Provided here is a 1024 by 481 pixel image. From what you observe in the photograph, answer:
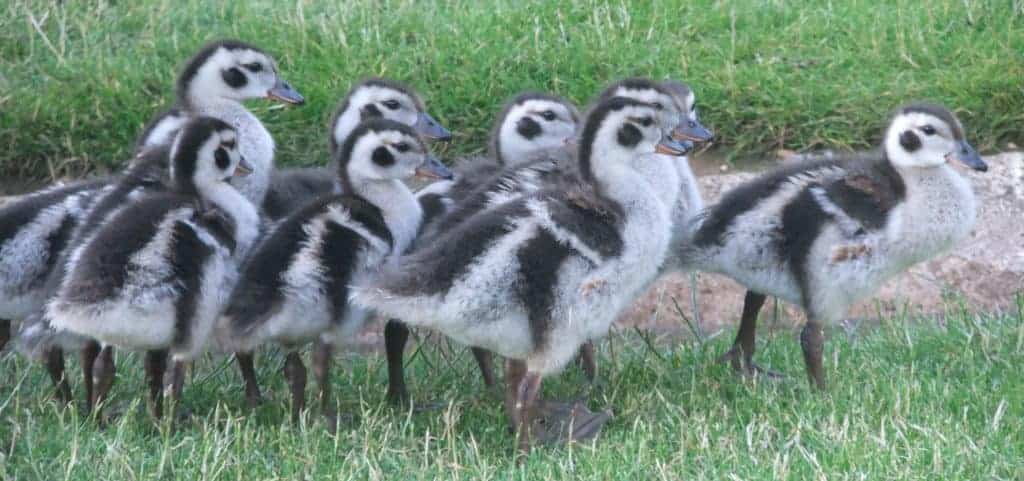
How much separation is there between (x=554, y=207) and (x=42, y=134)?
394cm

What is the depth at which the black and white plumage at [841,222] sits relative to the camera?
700 cm

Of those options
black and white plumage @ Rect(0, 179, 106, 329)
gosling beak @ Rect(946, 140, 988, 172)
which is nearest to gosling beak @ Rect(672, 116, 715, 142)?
gosling beak @ Rect(946, 140, 988, 172)

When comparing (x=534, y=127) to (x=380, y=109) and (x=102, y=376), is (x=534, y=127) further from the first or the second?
(x=102, y=376)

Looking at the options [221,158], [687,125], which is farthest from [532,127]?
[221,158]

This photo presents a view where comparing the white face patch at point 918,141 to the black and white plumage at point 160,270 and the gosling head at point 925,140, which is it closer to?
the gosling head at point 925,140

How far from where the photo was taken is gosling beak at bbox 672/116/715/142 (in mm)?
7480

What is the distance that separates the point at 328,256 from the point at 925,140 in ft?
7.78

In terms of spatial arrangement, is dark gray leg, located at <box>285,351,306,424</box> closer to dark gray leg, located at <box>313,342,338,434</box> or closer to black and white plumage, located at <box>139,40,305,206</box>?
dark gray leg, located at <box>313,342,338,434</box>

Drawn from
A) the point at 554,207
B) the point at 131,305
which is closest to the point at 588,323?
the point at 554,207

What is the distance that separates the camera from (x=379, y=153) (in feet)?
23.2

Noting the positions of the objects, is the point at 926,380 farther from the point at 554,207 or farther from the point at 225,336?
the point at 225,336

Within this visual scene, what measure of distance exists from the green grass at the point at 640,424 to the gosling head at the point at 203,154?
0.88 metres

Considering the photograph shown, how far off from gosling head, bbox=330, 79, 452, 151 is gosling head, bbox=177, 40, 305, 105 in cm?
39

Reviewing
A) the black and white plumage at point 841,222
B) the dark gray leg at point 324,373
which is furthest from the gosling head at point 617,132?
the dark gray leg at point 324,373
